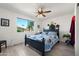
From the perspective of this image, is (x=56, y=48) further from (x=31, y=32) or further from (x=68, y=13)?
(x=68, y=13)

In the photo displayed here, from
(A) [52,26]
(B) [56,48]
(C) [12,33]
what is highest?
(A) [52,26]

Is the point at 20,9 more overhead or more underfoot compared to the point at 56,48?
more overhead

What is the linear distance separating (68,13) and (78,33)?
0.37 metres

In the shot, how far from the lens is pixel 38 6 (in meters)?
1.73

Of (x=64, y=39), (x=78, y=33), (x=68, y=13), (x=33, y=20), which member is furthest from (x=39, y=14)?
(x=78, y=33)

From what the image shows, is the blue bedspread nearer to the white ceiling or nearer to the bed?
the bed

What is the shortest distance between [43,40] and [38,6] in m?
0.58

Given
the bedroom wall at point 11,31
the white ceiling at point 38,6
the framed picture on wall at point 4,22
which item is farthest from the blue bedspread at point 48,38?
the framed picture on wall at point 4,22

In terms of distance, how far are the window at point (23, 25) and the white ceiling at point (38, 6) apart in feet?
0.41

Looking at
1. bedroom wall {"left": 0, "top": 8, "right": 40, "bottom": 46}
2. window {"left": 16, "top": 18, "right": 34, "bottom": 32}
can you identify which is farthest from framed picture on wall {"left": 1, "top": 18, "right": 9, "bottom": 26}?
window {"left": 16, "top": 18, "right": 34, "bottom": 32}

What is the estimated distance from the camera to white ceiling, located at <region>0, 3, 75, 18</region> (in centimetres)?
171

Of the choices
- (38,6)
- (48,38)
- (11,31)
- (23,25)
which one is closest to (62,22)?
(48,38)

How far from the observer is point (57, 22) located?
5.87 feet

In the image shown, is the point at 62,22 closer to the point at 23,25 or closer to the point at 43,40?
the point at 43,40
